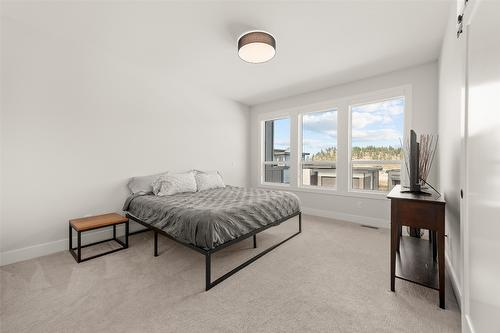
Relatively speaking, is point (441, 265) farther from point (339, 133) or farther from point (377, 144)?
point (339, 133)

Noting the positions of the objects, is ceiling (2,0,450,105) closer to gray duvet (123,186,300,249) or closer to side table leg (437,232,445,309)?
gray duvet (123,186,300,249)

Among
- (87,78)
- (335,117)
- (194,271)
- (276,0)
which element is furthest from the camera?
(335,117)

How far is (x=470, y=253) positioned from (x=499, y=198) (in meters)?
0.54

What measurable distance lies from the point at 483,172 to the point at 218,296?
190 centimetres

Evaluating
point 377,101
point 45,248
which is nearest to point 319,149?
point 377,101

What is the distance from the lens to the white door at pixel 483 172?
87 centimetres

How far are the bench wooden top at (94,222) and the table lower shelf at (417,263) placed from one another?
307 centimetres

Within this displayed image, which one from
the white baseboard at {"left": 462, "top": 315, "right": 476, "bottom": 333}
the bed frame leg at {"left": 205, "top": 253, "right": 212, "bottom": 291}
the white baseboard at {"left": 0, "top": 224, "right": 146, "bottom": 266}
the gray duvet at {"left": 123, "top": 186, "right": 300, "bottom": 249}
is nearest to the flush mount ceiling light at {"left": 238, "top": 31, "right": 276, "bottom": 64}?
the gray duvet at {"left": 123, "top": 186, "right": 300, "bottom": 249}

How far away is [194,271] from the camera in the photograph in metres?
2.13

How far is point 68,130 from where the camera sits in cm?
268

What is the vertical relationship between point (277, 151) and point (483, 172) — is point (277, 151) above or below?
above

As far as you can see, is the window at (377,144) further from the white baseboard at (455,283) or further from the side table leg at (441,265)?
the side table leg at (441,265)

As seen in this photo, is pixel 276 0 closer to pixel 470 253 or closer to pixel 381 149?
pixel 470 253

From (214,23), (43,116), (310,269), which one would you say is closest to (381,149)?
(310,269)
